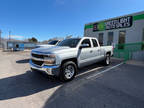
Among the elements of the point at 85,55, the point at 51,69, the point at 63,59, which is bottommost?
the point at 51,69

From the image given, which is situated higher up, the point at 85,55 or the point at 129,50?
the point at 129,50

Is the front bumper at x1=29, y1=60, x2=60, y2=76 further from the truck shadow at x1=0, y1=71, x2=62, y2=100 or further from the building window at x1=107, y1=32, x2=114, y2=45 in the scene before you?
the building window at x1=107, y1=32, x2=114, y2=45

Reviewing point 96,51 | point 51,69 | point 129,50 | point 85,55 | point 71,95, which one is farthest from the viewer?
point 129,50

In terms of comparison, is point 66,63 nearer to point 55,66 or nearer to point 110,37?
point 55,66

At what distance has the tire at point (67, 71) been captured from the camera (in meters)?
3.52

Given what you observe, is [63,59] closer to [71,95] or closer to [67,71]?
[67,71]

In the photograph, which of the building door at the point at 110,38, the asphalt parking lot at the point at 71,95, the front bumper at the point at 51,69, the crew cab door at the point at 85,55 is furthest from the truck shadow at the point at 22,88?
the building door at the point at 110,38

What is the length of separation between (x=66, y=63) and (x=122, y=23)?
37.2 feet

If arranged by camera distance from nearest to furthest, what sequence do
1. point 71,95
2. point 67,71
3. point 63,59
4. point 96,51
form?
point 71,95 < point 63,59 < point 67,71 < point 96,51

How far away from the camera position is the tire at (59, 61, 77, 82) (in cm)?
352

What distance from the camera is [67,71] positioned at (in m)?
3.72

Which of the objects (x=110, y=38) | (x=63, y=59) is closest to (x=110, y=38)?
(x=110, y=38)

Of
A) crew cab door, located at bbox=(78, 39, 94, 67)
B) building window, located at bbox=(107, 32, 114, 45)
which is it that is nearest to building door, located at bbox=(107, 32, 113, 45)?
building window, located at bbox=(107, 32, 114, 45)

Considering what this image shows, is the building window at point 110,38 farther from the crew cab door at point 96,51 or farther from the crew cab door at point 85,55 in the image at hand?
the crew cab door at point 85,55
